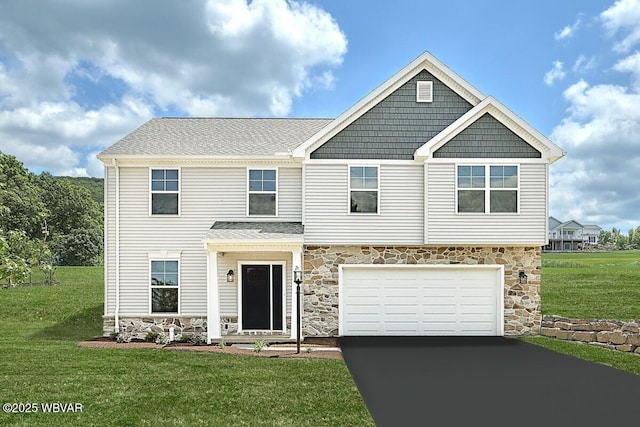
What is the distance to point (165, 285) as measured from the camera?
16047mm

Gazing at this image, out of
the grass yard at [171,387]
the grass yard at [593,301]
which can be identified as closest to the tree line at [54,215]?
the grass yard at [171,387]

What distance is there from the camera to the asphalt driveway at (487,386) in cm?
780

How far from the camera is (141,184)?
53.2 ft

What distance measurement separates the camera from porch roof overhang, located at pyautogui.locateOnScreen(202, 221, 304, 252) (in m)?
14.6

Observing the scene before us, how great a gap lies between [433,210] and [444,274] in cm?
207

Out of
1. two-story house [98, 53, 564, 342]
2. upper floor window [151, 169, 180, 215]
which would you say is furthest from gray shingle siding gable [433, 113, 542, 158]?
upper floor window [151, 169, 180, 215]

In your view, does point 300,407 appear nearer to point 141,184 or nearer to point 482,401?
point 482,401

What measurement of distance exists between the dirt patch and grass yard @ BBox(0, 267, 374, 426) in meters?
0.53

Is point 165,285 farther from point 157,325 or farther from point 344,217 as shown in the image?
point 344,217

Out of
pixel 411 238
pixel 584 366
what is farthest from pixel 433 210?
pixel 584 366

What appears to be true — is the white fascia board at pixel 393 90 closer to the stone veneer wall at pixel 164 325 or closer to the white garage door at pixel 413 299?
the white garage door at pixel 413 299

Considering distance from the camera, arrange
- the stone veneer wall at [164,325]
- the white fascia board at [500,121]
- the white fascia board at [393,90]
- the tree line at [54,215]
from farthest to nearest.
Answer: the tree line at [54,215] < the stone veneer wall at [164,325] < the white fascia board at [393,90] < the white fascia board at [500,121]

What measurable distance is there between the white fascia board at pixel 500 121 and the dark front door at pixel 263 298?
550cm

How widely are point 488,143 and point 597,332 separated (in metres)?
6.63
